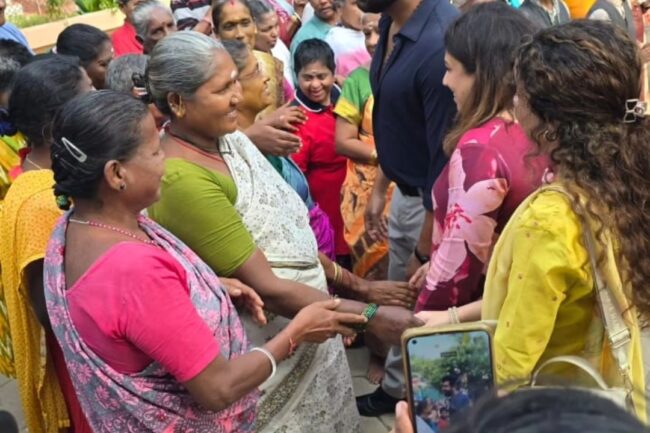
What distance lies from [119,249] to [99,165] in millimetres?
219

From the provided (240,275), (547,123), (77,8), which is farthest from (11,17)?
(547,123)

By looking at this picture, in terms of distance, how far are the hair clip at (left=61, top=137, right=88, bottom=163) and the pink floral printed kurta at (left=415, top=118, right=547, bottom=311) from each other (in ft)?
3.33

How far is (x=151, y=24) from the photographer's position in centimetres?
497

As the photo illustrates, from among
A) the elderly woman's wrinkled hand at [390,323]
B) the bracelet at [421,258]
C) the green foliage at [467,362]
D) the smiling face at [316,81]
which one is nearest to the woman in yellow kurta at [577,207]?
the green foliage at [467,362]

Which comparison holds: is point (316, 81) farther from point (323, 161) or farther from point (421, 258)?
point (421, 258)

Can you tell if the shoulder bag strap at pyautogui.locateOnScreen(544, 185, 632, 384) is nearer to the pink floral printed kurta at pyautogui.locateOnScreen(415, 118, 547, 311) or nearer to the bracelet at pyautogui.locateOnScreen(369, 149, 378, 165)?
the pink floral printed kurta at pyautogui.locateOnScreen(415, 118, 547, 311)

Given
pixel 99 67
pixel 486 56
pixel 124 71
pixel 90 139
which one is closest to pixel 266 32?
pixel 99 67

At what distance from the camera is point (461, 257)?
7.40 ft

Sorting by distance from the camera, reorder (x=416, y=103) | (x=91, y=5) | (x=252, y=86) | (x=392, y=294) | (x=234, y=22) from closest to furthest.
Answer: (x=392, y=294)
(x=252, y=86)
(x=416, y=103)
(x=234, y=22)
(x=91, y=5)

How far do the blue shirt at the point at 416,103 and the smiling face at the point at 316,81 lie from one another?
1.17m

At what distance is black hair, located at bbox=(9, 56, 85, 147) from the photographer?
2.34 m

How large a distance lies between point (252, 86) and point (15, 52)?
3.82ft

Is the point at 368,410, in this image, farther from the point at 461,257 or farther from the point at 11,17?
the point at 11,17

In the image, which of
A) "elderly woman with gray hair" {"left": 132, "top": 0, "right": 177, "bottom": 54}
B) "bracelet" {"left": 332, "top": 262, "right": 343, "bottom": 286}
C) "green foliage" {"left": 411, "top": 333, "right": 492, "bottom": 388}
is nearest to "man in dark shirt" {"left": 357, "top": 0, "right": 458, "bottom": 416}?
"bracelet" {"left": 332, "top": 262, "right": 343, "bottom": 286}
